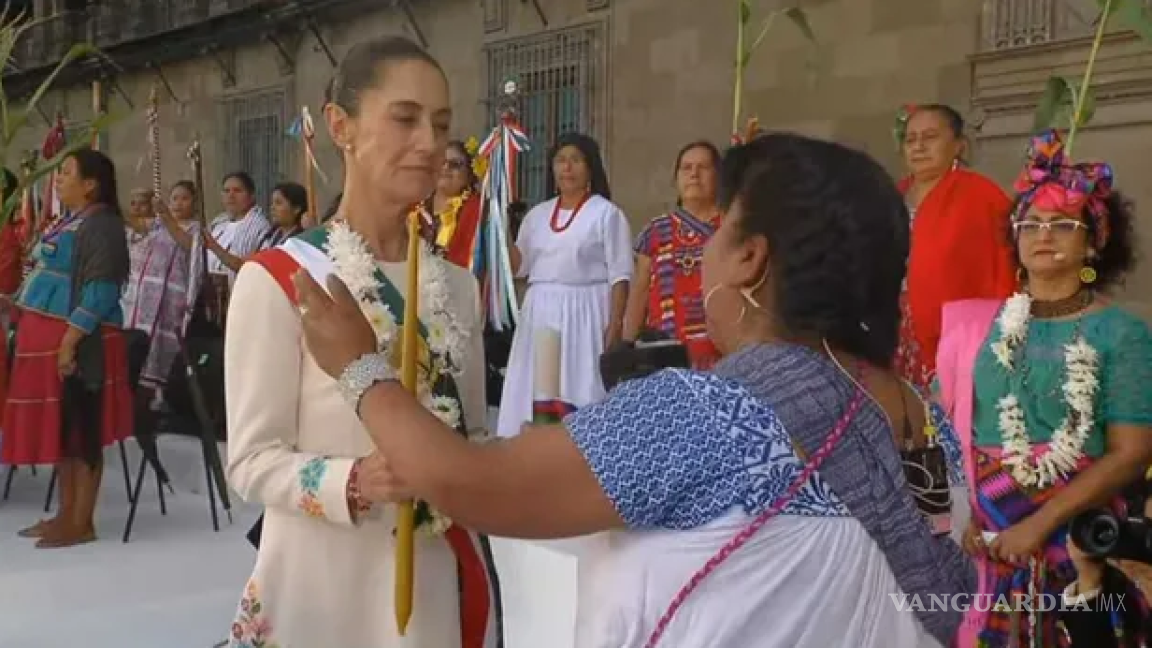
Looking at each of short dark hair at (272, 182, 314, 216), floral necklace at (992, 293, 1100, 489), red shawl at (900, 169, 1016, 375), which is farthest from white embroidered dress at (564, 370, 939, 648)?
short dark hair at (272, 182, 314, 216)

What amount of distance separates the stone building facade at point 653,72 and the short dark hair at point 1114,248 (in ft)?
8.96

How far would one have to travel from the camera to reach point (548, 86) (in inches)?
330

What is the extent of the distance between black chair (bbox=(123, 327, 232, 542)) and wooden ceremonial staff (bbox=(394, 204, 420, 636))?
12.2 ft

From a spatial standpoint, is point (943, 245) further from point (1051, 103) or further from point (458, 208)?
point (458, 208)

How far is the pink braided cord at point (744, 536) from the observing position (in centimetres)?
110

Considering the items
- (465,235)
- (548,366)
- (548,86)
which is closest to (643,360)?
(465,235)

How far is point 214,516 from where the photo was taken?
5203 mm

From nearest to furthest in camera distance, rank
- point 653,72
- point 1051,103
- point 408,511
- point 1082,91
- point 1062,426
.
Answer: point 408,511, point 1062,426, point 1082,91, point 1051,103, point 653,72

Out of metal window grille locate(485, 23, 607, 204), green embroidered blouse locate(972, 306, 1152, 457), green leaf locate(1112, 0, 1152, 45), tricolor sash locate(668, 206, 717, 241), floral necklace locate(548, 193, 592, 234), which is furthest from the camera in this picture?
metal window grille locate(485, 23, 607, 204)

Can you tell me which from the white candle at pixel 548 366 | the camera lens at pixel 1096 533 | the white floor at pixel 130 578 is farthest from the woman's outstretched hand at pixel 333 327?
the white floor at pixel 130 578

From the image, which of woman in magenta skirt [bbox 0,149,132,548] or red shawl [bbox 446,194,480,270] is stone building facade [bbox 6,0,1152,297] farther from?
red shawl [bbox 446,194,480,270]

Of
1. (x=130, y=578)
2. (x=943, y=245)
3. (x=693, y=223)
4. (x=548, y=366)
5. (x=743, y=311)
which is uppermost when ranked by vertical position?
(x=693, y=223)

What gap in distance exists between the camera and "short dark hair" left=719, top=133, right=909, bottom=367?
1.16 meters

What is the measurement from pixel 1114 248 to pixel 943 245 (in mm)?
1068
